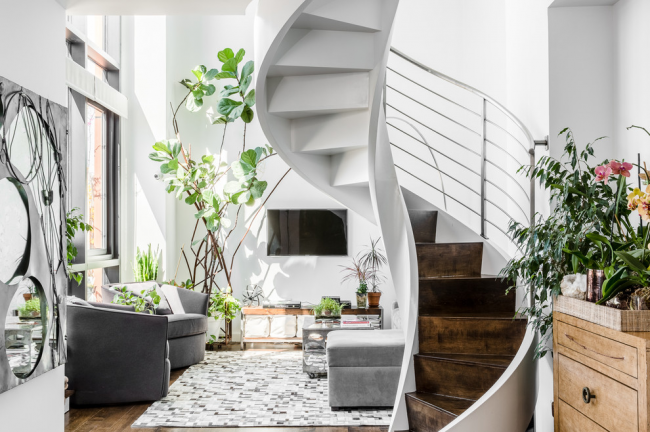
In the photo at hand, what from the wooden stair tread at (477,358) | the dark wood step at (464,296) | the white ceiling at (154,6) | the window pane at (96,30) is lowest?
the wooden stair tread at (477,358)

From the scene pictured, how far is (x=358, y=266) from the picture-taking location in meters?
6.65

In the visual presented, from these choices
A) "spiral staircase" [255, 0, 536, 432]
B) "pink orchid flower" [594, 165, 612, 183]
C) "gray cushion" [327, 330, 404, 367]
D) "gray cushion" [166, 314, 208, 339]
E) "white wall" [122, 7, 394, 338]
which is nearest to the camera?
"pink orchid flower" [594, 165, 612, 183]

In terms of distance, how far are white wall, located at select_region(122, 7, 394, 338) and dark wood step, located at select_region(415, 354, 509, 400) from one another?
11.5 feet

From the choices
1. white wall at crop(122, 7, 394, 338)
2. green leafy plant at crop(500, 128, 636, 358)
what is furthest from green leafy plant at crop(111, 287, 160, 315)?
green leafy plant at crop(500, 128, 636, 358)

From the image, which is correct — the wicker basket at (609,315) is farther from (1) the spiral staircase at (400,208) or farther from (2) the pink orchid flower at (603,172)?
(1) the spiral staircase at (400,208)

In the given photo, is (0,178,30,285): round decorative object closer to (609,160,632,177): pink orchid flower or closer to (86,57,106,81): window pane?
(609,160,632,177): pink orchid flower

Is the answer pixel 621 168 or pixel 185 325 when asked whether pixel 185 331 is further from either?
pixel 621 168

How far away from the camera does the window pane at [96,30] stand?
5993 mm

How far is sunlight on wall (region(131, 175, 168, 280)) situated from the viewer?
654 centimetres

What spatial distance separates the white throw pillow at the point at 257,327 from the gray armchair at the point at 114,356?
2.12 meters

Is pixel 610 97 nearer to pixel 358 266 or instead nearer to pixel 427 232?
pixel 427 232

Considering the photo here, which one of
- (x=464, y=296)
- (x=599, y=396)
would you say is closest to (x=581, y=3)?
(x=464, y=296)

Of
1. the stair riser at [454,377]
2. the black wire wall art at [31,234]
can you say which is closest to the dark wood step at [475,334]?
the stair riser at [454,377]

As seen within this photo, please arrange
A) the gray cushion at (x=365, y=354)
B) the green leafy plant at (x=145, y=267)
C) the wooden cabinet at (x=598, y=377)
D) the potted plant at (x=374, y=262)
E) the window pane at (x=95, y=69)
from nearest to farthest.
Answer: the wooden cabinet at (x=598, y=377) → the gray cushion at (x=365, y=354) → the window pane at (x=95, y=69) → the green leafy plant at (x=145, y=267) → the potted plant at (x=374, y=262)
